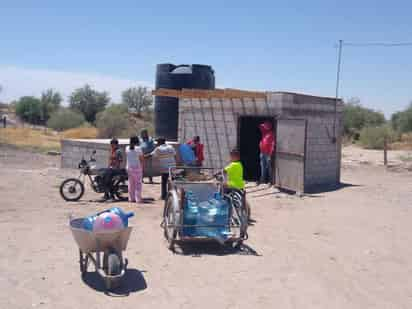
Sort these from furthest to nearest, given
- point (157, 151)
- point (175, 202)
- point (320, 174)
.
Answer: point (320, 174) < point (157, 151) < point (175, 202)

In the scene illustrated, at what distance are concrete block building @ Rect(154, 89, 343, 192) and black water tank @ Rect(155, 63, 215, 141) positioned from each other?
2981 millimetres

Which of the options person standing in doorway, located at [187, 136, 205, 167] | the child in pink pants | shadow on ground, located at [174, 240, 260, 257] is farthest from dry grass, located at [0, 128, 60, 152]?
shadow on ground, located at [174, 240, 260, 257]

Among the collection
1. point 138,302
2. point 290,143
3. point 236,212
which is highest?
point 290,143

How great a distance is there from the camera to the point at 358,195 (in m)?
14.0

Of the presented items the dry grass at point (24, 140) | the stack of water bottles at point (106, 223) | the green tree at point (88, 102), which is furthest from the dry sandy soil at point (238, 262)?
the green tree at point (88, 102)

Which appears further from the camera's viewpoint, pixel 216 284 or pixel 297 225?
pixel 297 225

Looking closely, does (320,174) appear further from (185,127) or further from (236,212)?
(236,212)

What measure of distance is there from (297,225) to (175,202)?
3170 millimetres

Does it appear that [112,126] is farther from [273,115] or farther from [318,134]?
[318,134]

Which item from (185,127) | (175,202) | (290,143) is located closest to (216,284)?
(175,202)

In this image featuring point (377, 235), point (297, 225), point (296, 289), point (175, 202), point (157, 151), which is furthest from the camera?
point (157, 151)

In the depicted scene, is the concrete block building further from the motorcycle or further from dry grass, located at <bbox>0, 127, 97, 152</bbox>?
dry grass, located at <bbox>0, 127, 97, 152</bbox>

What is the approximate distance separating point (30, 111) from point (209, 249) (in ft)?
183

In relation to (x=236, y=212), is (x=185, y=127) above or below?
above
